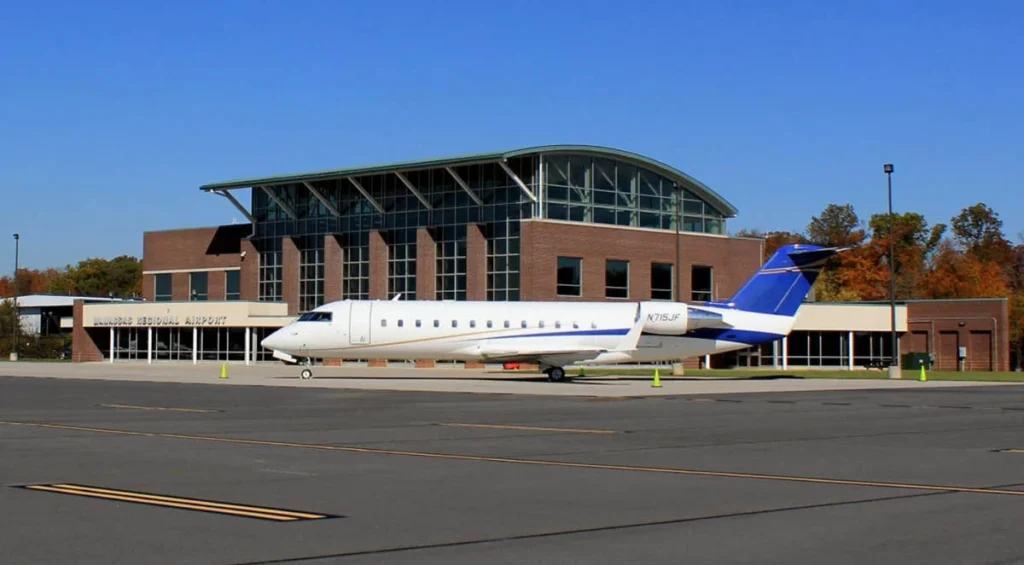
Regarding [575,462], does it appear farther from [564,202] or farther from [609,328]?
[564,202]

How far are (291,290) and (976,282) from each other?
5910cm

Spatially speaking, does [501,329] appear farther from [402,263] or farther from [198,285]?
[198,285]

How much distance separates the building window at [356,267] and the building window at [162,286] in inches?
657

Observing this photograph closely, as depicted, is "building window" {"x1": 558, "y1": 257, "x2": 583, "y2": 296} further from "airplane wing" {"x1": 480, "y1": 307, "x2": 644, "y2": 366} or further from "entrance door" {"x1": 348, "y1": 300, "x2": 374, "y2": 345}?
"entrance door" {"x1": 348, "y1": 300, "x2": 374, "y2": 345}

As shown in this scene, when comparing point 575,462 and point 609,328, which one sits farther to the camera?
point 609,328

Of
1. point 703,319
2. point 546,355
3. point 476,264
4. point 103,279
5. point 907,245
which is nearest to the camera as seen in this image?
point 546,355

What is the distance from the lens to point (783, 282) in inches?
1900

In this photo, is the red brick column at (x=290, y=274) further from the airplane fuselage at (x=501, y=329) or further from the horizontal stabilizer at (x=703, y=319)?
the horizontal stabilizer at (x=703, y=319)

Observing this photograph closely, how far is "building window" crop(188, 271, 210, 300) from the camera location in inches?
3131

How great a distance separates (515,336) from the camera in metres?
46.8

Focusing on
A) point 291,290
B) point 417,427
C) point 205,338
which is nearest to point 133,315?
point 205,338

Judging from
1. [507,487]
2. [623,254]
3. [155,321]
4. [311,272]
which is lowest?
[507,487]

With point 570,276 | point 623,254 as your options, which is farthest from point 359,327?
point 623,254

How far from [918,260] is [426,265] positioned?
63.8 metres
